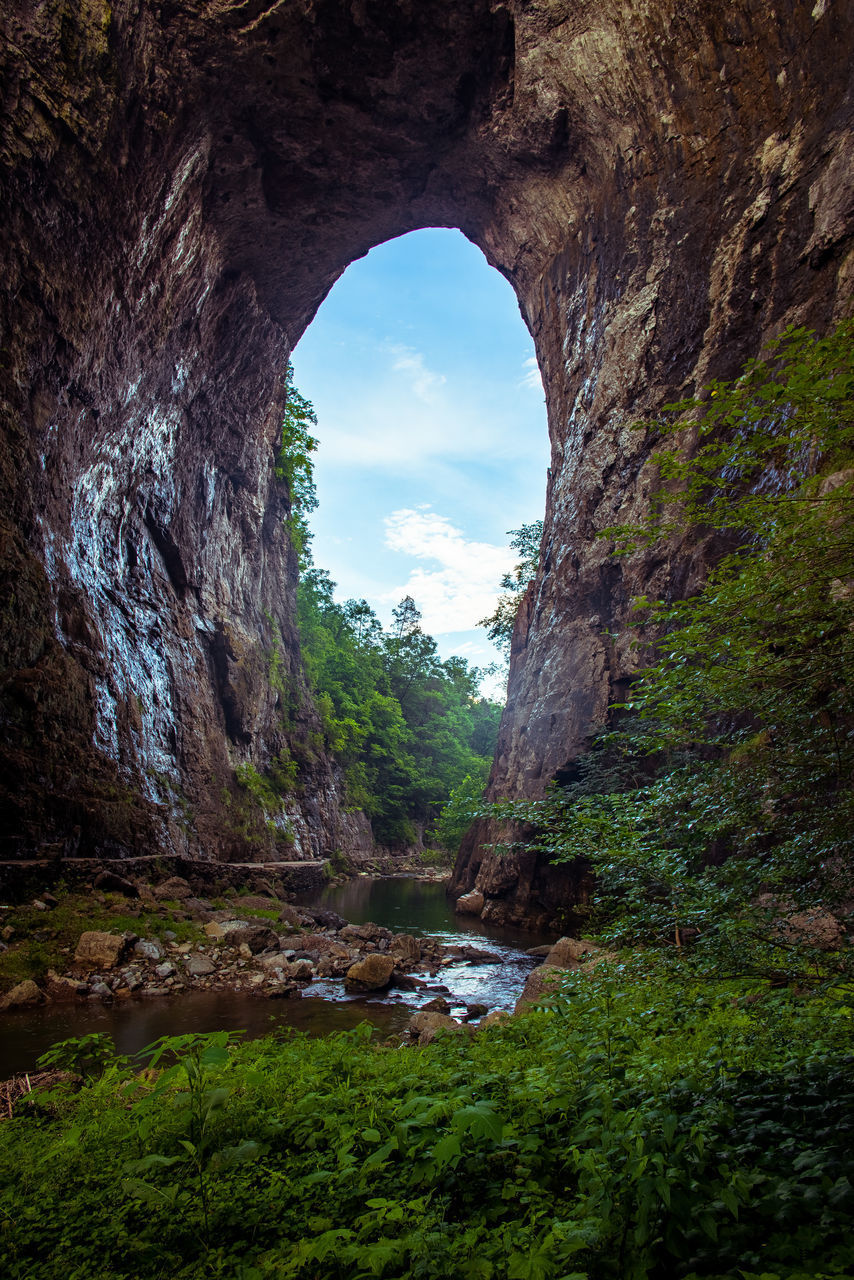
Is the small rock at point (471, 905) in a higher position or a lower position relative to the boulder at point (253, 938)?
lower

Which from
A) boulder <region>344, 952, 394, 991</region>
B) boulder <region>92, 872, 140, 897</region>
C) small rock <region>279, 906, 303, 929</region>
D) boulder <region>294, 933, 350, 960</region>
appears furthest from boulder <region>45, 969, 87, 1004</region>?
small rock <region>279, 906, 303, 929</region>

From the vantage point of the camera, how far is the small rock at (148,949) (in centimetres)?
713

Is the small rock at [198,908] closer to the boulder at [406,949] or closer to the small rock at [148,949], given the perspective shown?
the small rock at [148,949]

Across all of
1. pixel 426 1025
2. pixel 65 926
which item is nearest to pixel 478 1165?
pixel 426 1025

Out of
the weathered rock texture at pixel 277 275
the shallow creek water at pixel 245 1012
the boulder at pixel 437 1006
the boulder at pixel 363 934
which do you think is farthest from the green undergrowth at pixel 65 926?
the boulder at pixel 437 1006

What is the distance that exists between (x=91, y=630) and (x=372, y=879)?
1656 cm

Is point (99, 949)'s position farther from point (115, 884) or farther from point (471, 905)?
point (471, 905)

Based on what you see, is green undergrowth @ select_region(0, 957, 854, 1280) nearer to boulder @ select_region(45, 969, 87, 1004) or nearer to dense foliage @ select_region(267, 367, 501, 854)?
boulder @ select_region(45, 969, 87, 1004)

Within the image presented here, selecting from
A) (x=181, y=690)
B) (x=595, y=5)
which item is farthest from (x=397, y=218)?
(x=181, y=690)

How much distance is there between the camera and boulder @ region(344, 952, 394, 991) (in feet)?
23.5

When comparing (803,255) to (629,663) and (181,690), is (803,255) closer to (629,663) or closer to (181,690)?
(629,663)

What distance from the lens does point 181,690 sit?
15305 mm

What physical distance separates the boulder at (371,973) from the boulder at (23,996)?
334 cm

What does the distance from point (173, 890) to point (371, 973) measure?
458 centimetres
